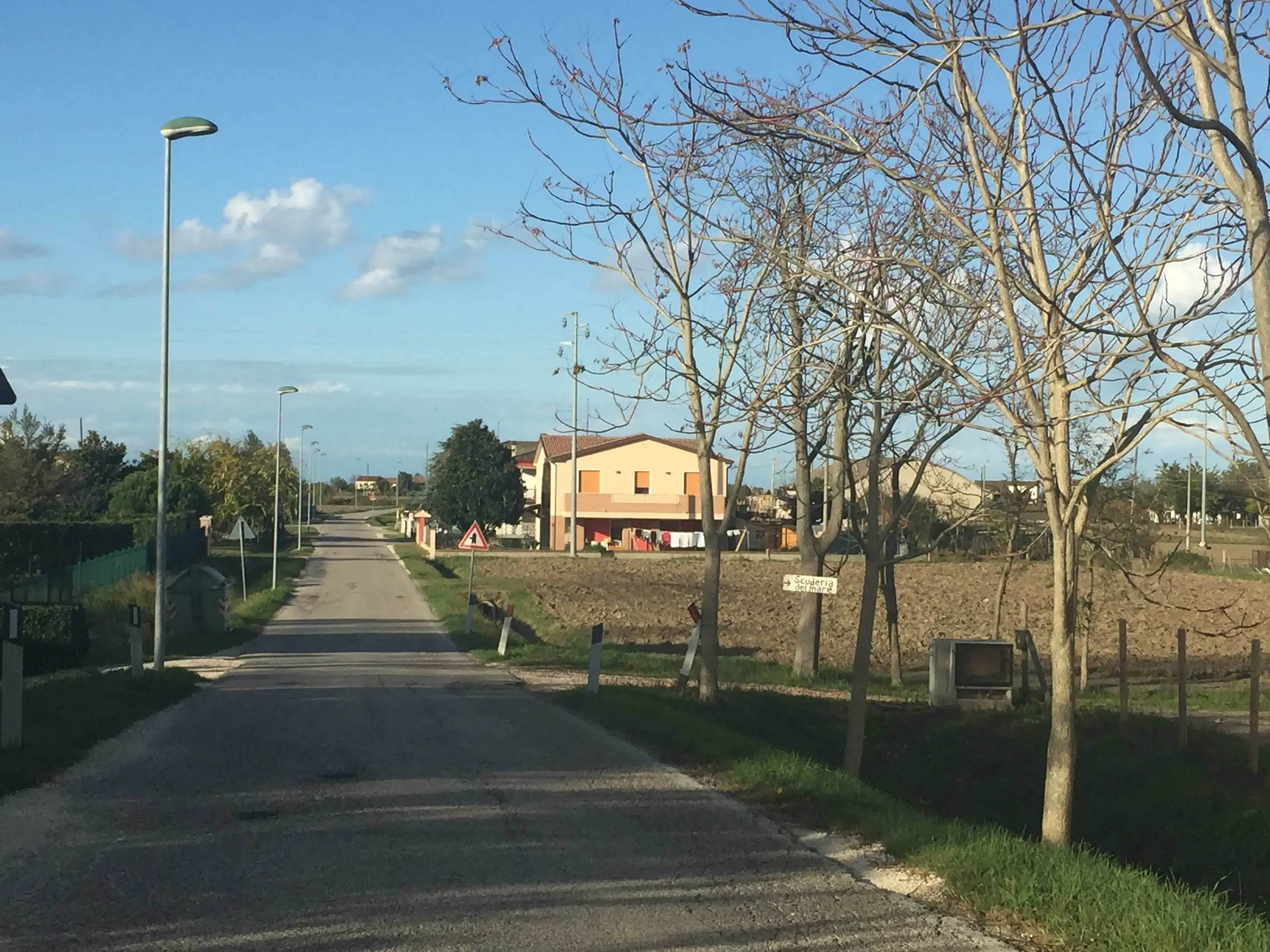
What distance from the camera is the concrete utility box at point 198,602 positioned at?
97.5ft

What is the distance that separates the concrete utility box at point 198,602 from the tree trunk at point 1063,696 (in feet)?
80.8

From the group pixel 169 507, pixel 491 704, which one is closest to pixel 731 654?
pixel 491 704

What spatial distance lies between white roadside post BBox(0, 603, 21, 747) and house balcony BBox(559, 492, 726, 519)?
72024 millimetres

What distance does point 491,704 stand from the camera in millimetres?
15984

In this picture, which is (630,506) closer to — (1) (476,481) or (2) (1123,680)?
(1) (476,481)

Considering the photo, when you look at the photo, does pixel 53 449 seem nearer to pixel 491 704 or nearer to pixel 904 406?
pixel 491 704

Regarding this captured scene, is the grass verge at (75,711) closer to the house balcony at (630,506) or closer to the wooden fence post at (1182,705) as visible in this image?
the wooden fence post at (1182,705)

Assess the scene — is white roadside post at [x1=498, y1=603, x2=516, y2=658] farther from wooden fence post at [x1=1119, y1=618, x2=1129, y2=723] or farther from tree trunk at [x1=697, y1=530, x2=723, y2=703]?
wooden fence post at [x1=1119, y1=618, x2=1129, y2=723]

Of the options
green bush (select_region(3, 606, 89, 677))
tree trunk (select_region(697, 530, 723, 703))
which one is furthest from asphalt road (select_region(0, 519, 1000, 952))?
green bush (select_region(3, 606, 89, 677))

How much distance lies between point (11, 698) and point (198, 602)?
19.4 metres

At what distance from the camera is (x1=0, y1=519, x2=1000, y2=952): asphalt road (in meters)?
6.05

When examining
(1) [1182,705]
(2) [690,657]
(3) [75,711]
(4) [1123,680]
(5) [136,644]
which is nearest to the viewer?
(3) [75,711]

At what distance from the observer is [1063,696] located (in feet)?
27.3

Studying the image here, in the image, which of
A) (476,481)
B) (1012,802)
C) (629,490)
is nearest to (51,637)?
(1012,802)
